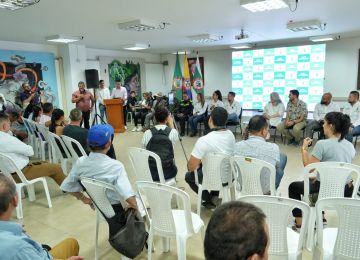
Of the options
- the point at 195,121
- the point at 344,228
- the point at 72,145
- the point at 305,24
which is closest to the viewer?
the point at 344,228

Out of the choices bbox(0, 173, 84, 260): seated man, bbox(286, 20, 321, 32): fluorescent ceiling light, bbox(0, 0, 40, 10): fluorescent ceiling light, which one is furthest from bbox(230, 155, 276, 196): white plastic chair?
bbox(286, 20, 321, 32): fluorescent ceiling light

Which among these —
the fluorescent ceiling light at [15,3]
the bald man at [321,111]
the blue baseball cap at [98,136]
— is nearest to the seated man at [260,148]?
the blue baseball cap at [98,136]

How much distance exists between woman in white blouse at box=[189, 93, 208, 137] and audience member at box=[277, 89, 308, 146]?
2026mm

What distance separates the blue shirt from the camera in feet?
3.70

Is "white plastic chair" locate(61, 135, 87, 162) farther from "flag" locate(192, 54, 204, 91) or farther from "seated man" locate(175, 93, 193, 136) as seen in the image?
"flag" locate(192, 54, 204, 91)

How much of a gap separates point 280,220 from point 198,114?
613cm

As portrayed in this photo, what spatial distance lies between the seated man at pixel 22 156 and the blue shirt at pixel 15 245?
215 centimetres

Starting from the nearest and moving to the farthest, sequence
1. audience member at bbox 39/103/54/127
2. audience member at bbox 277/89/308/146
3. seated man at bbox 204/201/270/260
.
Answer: seated man at bbox 204/201/270/260
audience member at bbox 39/103/54/127
audience member at bbox 277/89/308/146

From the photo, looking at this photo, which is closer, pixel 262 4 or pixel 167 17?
pixel 262 4

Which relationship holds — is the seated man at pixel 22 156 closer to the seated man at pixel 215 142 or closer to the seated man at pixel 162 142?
the seated man at pixel 162 142

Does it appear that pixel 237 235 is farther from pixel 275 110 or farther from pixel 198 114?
pixel 198 114

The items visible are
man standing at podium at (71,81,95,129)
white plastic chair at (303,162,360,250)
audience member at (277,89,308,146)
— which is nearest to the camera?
white plastic chair at (303,162,360,250)

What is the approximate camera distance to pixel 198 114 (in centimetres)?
770

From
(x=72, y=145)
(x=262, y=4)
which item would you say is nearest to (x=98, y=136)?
(x=72, y=145)
